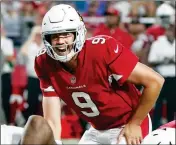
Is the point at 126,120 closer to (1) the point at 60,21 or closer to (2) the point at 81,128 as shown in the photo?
(1) the point at 60,21

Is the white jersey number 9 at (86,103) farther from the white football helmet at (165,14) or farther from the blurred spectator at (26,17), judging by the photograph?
the blurred spectator at (26,17)

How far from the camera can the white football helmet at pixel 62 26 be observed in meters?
3.73

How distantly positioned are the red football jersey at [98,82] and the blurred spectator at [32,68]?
3146 mm

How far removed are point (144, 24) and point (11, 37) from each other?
1.61m

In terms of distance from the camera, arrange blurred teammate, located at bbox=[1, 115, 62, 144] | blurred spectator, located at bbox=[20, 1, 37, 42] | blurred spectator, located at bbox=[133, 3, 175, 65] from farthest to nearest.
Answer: blurred spectator, located at bbox=[20, 1, 37, 42] < blurred spectator, located at bbox=[133, 3, 175, 65] < blurred teammate, located at bbox=[1, 115, 62, 144]

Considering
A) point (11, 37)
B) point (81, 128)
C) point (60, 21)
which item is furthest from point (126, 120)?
point (11, 37)

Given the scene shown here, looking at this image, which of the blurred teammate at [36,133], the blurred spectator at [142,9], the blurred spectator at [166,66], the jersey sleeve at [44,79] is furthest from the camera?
the blurred spectator at [142,9]

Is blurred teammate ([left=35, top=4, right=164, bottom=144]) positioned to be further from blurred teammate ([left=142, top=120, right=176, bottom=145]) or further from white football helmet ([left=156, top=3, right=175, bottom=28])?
white football helmet ([left=156, top=3, right=175, bottom=28])

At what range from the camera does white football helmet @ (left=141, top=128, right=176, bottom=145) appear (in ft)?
10.6

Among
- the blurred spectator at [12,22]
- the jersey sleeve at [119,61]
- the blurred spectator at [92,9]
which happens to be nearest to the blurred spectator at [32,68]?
the blurred spectator at [12,22]

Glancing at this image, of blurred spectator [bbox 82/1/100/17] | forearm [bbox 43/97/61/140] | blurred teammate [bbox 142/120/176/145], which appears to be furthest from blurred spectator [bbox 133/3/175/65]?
blurred teammate [bbox 142/120/176/145]

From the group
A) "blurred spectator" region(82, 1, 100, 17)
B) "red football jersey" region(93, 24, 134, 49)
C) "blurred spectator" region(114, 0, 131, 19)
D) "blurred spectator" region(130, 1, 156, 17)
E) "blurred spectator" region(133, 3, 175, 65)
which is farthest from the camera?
"blurred spectator" region(82, 1, 100, 17)

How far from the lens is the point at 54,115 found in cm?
407

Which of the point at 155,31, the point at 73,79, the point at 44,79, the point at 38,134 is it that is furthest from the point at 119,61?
the point at 155,31
